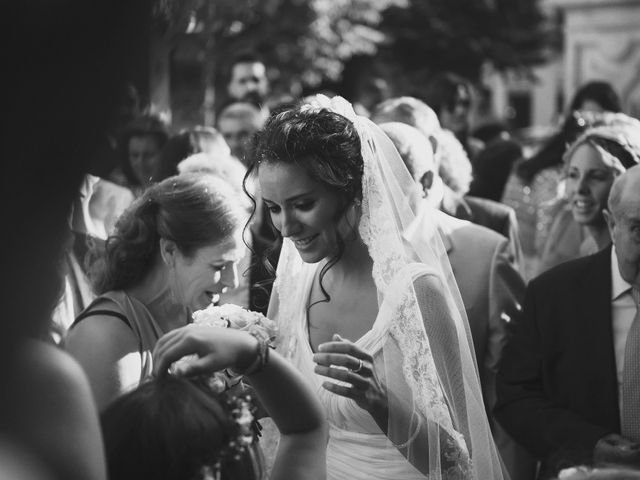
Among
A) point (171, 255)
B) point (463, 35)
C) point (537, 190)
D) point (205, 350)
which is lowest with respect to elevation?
point (463, 35)

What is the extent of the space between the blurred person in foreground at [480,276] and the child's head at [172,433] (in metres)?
2.45

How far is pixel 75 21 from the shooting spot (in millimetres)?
1000

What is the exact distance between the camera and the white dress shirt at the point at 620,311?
11.2 feet

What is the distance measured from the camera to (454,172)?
527 cm

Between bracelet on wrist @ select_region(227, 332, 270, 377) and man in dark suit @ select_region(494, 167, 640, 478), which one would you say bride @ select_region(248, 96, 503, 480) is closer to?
man in dark suit @ select_region(494, 167, 640, 478)

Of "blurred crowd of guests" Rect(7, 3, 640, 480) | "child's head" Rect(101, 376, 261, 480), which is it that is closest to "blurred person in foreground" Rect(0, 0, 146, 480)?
"blurred crowd of guests" Rect(7, 3, 640, 480)

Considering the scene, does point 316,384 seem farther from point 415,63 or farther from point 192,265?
point 415,63

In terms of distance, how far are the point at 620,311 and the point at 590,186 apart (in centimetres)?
138

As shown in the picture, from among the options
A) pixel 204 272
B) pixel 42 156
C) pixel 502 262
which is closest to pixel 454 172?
pixel 502 262

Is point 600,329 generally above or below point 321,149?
below

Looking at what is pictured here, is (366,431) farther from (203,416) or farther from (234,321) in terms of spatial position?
(203,416)

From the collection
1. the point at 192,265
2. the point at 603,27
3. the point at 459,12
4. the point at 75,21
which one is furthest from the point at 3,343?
the point at 459,12

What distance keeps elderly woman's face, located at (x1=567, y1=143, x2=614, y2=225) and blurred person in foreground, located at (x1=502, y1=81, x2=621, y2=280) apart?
127 centimetres

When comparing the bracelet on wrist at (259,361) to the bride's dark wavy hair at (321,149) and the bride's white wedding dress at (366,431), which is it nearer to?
the bride's white wedding dress at (366,431)
